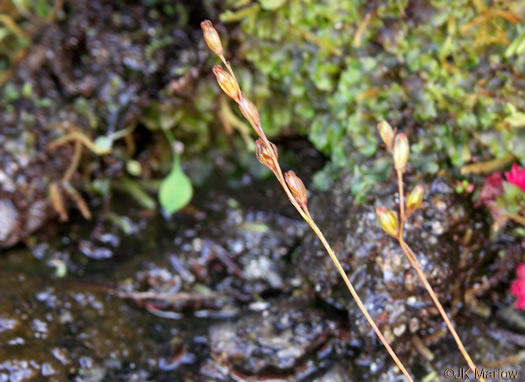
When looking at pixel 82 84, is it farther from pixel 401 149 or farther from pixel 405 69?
pixel 401 149

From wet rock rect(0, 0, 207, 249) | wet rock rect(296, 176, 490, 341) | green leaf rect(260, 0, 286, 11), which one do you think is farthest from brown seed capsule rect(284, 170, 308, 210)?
wet rock rect(0, 0, 207, 249)

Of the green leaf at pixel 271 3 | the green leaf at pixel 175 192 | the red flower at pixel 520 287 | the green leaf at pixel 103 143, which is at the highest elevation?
the green leaf at pixel 271 3

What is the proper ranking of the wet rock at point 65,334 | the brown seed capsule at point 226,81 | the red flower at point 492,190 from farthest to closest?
the red flower at point 492,190, the wet rock at point 65,334, the brown seed capsule at point 226,81

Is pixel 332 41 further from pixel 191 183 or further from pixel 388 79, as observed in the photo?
pixel 191 183

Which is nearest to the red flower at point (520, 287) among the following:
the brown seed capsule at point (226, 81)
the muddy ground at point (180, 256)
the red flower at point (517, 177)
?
the muddy ground at point (180, 256)

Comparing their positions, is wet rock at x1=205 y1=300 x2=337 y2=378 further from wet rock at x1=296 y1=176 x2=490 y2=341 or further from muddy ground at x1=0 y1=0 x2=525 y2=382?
wet rock at x1=296 y1=176 x2=490 y2=341

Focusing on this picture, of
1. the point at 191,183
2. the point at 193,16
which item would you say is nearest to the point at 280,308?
the point at 191,183

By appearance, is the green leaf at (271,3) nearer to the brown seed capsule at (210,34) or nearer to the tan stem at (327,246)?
the brown seed capsule at (210,34)

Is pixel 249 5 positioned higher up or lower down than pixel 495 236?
higher up
